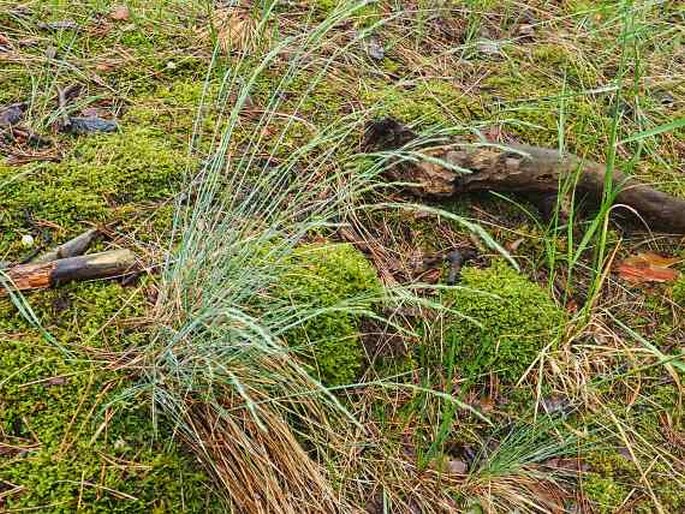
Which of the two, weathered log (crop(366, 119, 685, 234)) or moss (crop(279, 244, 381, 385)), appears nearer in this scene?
moss (crop(279, 244, 381, 385))

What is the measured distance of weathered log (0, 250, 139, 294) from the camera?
166cm

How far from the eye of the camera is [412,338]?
189 cm

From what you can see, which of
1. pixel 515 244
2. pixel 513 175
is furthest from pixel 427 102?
pixel 515 244

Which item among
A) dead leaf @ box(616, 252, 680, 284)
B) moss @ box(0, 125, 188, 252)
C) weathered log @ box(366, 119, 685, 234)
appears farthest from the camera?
dead leaf @ box(616, 252, 680, 284)

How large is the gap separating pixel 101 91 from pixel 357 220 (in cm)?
97

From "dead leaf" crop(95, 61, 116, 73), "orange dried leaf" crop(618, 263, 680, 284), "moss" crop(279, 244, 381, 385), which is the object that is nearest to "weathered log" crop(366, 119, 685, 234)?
"orange dried leaf" crop(618, 263, 680, 284)

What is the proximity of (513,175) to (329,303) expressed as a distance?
31.9 inches

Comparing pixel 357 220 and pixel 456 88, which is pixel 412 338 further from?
pixel 456 88

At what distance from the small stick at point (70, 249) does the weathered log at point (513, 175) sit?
88cm

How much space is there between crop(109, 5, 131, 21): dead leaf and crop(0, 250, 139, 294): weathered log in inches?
49.0

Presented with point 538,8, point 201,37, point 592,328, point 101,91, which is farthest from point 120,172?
point 538,8

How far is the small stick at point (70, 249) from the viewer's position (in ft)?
5.72

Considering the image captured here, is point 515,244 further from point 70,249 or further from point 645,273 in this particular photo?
point 70,249

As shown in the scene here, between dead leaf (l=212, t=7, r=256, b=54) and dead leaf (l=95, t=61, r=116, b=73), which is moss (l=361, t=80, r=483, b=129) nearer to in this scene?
dead leaf (l=212, t=7, r=256, b=54)
